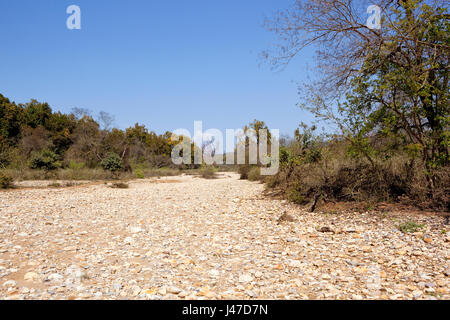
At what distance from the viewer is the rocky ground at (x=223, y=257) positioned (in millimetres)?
3051

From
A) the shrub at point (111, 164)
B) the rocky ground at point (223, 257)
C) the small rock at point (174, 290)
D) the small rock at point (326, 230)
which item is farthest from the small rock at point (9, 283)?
the shrub at point (111, 164)

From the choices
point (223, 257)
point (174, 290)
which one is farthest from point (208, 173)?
point (174, 290)

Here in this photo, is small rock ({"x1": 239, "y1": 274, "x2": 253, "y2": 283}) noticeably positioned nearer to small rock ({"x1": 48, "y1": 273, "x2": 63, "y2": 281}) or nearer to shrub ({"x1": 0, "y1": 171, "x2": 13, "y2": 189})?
small rock ({"x1": 48, "y1": 273, "x2": 63, "y2": 281})

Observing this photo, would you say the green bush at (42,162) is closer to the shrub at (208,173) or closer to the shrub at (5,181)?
Result: the shrub at (5,181)

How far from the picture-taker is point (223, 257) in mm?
4191

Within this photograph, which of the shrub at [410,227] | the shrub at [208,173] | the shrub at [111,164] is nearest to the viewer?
the shrub at [410,227]

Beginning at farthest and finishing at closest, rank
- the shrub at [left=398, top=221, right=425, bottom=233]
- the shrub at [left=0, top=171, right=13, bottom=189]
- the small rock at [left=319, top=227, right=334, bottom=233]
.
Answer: the shrub at [left=0, top=171, right=13, bottom=189] → the small rock at [left=319, top=227, right=334, bottom=233] → the shrub at [left=398, top=221, right=425, bottom=233]

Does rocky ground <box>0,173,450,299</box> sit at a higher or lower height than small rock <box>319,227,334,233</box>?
lower

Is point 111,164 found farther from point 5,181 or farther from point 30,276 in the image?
point 30,276

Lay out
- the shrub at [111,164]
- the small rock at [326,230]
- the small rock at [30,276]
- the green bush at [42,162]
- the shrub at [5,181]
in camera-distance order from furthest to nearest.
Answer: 1. the shrub at [111,164]
2. the green bush at [42,162]
3. the shrub at [5,181]
4. the small rock at [326,230]
5. the small rock at [30,276]

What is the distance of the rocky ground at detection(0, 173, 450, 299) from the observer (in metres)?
3.05

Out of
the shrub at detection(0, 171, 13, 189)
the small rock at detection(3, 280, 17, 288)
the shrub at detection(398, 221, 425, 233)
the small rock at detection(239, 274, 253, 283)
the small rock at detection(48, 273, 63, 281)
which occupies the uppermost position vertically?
the shrub at detection(0, 171, 13, 189)

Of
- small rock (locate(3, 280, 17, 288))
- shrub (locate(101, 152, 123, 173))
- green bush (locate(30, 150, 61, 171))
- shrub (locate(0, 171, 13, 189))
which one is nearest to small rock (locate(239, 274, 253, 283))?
small rock (locate(3, 280, 17, 288))
